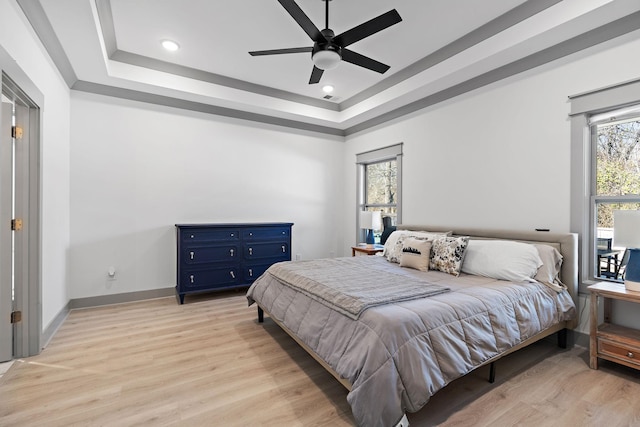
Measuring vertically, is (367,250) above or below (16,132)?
below

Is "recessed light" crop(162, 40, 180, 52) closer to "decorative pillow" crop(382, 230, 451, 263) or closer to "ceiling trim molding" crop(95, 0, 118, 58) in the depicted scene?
"ceiling trim molding" crop(95, 0, 118, 58)

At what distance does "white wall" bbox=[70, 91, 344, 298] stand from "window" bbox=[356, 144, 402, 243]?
0.98 m

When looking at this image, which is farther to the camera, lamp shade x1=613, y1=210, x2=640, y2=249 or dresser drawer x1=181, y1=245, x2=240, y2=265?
dresser drawer x1=181, y1=245, x2=240, y2=265

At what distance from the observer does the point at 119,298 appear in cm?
384

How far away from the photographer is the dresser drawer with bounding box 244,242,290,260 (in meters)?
4.26

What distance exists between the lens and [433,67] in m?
3.51

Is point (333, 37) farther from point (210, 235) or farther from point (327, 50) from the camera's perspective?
point (210, 235)

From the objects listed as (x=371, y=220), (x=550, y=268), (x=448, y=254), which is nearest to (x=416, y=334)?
(x=448, y=254)

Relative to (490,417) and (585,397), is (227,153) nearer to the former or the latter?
(490,417)

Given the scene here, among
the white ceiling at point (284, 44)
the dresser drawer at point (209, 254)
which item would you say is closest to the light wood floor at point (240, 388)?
the dresser drawer at point (209, 254)

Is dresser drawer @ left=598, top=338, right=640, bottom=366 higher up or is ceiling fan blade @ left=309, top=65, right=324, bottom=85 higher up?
ceiling fan blade @ left=309, top=65, right=324, bottom=85

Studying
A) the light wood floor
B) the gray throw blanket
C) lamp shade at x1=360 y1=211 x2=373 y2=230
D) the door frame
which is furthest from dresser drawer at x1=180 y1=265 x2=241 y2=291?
lamp shade at x1=360 y1=211 x2=373 y2=230

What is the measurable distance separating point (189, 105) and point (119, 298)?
9.02ft

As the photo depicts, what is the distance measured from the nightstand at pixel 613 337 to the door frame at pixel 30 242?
4.44m
